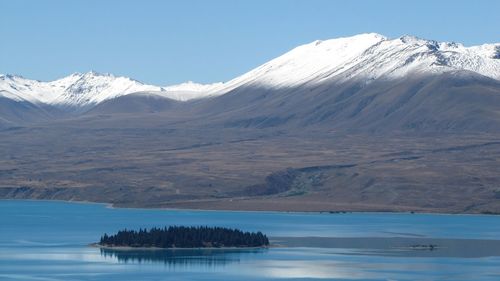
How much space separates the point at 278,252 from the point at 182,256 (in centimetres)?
916

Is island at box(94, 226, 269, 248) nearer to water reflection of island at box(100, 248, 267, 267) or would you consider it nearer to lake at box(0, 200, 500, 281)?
water reflection of island at box(100, 248, 267, 267)

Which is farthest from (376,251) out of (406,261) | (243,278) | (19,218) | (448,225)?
(19,218)

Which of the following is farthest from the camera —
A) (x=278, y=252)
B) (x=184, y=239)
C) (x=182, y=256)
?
(x=184, y=239)

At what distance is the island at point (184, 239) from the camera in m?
127

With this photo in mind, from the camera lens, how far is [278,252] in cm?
12325

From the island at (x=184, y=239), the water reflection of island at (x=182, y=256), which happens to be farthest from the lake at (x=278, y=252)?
the island at (x=184, y=239)

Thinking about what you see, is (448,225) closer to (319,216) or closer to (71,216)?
(319,216)

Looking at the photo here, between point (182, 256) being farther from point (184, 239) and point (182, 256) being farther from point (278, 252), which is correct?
point (278, 252)

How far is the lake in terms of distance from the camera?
104 meters

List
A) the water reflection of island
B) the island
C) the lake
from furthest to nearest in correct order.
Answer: the island → the water reflection of island → the lake

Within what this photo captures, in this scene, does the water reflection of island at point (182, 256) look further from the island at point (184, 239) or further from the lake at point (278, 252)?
the island at point (184, 239)

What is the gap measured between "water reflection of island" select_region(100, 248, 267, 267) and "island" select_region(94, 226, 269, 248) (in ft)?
5.67

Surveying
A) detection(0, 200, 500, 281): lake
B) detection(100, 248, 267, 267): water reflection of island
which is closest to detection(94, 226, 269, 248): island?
detection(100, 248, 267, 267): water reflection of island

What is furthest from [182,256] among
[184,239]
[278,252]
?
[278,252]
